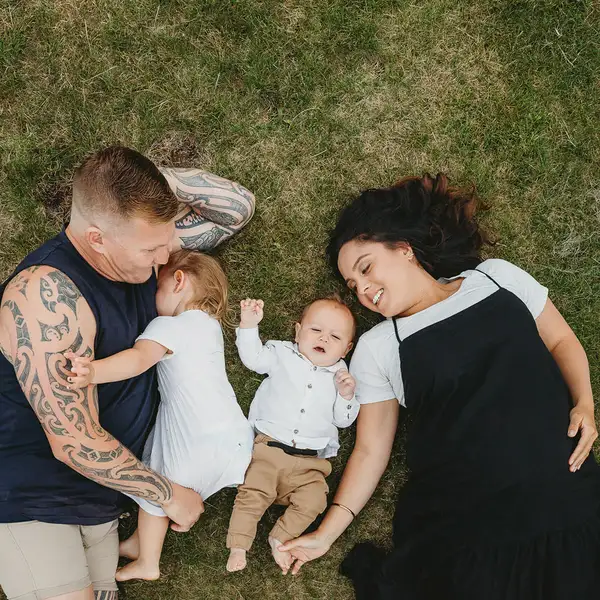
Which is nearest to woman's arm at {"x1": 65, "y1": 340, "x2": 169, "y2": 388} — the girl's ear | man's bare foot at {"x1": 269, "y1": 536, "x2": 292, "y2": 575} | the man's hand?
the girl's ear

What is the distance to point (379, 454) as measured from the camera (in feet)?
13.6

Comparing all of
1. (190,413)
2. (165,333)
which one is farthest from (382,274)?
(190,413)

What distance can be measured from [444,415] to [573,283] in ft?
5.39

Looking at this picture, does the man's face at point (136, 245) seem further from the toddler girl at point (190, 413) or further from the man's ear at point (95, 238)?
the toddler girl at point (190, 413)

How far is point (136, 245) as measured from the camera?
128 inches

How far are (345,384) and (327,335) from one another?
36 centimetres

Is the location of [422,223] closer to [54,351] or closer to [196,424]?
[196,424]

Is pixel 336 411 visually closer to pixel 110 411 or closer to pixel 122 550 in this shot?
pixel 110 411

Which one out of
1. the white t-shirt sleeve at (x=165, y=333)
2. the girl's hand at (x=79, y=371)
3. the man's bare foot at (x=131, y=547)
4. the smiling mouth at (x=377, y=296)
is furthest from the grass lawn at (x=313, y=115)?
the girl's hand at (x=79, y=371)

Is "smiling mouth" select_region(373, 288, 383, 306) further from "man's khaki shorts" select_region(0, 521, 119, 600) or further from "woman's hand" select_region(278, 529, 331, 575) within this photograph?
"man's khaki shorts" select_region(0, 521, 119, 600)

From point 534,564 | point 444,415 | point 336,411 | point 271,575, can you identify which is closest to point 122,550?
point 271,575

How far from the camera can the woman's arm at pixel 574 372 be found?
380cm

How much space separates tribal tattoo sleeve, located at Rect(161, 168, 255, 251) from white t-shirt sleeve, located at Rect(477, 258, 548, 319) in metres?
1.77

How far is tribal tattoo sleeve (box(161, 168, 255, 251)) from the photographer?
413cm
